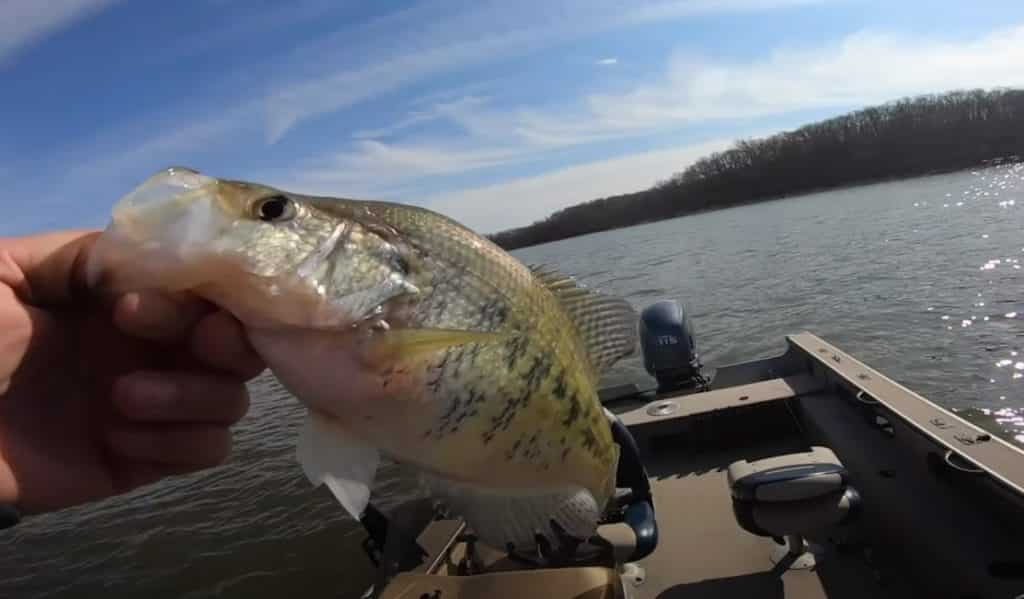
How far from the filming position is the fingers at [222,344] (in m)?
1.75

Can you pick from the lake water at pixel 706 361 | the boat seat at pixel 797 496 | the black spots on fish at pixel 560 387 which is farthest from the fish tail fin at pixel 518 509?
the lake water at pixel 706 361

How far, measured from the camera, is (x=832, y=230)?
33500 millimetres

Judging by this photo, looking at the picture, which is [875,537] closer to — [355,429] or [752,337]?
[355,429]

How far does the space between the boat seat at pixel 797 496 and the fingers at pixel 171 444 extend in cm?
364

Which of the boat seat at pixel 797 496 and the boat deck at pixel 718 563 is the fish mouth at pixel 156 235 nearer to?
the boat seat at pixel 797 496

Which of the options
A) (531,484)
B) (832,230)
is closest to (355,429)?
(531,484)

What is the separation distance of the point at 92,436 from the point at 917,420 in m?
5.93

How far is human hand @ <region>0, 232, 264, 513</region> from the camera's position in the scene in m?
1.78

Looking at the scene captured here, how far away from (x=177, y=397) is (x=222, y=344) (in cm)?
24

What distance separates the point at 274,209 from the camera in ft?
5.75

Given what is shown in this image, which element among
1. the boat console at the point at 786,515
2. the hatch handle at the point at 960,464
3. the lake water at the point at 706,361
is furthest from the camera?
the lake water at the point at 706,361

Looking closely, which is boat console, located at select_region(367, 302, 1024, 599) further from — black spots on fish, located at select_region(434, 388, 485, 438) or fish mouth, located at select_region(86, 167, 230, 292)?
fish mouth, located at select_region(86, 167, 230, 292)

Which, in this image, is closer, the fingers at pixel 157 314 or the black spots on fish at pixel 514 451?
the fingers at pixel 157 314

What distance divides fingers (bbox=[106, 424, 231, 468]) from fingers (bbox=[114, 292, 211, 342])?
1.21 ft
